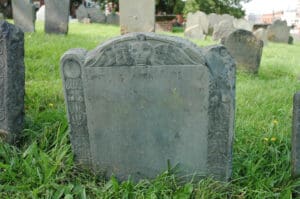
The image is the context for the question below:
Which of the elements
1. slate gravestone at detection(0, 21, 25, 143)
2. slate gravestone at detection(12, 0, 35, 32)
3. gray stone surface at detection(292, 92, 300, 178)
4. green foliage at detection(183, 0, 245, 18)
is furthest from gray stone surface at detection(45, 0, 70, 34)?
green foliage at detection(183, 0, 245, 18)

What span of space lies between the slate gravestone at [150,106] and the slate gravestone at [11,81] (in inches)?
22.9

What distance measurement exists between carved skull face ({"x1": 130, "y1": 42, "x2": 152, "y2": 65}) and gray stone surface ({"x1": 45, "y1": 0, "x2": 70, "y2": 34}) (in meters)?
7.84

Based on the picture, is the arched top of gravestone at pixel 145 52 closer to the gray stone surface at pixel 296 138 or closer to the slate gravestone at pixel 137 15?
the gray stone surface at pixel 296 138

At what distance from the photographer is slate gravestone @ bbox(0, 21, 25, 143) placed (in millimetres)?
2629

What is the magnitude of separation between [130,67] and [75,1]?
1290 inches

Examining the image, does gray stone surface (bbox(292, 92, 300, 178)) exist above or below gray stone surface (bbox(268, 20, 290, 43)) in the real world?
below

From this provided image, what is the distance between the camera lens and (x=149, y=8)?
8.55 metres

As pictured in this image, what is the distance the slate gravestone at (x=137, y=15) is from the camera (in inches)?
332

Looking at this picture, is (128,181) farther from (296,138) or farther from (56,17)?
(56,17)

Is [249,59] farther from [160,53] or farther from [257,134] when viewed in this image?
[160,53]

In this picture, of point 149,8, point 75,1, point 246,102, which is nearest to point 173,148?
point 246,102

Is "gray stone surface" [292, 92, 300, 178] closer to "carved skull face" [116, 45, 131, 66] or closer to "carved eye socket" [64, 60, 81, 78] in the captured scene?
"carved skull face" [116, 45, 131, 66]

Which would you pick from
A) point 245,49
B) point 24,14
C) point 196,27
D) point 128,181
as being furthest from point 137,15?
point 128,181

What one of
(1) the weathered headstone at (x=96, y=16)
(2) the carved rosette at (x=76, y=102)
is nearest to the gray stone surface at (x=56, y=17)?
(2) the carved rosette at (x=76, y=102)
